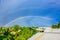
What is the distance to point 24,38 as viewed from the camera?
14.0 ft

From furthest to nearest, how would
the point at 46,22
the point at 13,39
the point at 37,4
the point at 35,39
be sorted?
the point at 37,4 < the point at 46,22 < the point at 13,39 < the point at 35,39

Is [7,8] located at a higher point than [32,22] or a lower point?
higher

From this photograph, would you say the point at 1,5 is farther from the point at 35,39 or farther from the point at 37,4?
the point at 35,39

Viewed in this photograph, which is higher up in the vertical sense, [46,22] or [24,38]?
[46,22]

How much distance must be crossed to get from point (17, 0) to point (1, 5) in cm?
94

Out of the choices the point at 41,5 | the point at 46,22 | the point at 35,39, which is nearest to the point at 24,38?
the point at 35,39

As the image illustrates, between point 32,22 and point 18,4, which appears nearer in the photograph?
point 32,22

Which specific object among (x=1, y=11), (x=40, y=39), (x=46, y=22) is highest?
(x=1, y=11)

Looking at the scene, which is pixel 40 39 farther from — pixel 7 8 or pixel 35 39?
pixel 7 8

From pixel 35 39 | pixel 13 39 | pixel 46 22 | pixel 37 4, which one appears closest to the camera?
pixel 35 39

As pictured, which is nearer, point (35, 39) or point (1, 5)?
point (35, 39)

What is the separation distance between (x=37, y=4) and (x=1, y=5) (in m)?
1.97

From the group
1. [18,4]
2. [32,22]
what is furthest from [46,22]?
[18,4]

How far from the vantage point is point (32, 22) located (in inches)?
443
